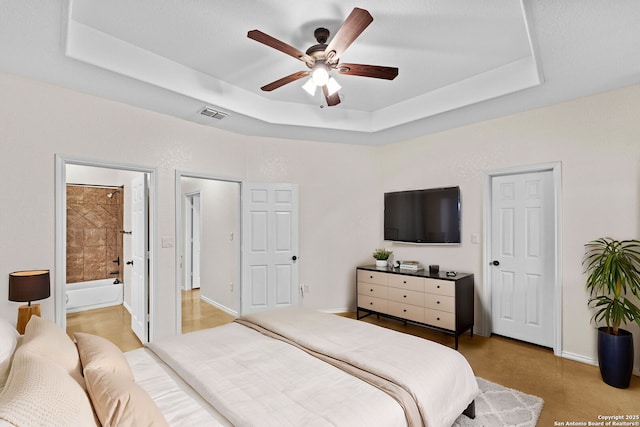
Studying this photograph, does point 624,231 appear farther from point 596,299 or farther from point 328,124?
point 328,124

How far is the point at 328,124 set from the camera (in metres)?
4.12

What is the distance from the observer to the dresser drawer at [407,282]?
3.82 metres

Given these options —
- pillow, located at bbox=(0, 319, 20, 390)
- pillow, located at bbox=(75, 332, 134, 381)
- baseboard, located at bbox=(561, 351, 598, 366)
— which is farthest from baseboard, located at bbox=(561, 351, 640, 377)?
pillow, located at bbox=(0, 319, 20, 390)

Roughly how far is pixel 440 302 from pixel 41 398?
3486 mm

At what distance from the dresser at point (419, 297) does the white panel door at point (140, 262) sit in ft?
8.59

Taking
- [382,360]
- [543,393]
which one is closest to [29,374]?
[382,360]

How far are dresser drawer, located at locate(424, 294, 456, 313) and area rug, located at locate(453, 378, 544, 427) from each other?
3.15ft

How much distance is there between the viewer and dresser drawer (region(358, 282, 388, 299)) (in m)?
4.19

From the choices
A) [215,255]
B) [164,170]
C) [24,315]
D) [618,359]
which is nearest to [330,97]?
[164,170]

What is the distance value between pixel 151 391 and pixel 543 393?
9.22 ft

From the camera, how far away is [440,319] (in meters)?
3.61

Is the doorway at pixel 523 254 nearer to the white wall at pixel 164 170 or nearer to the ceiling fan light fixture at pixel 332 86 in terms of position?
the white wall at pixel 164 170

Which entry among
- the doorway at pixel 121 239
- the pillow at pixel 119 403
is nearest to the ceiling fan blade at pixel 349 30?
the pillow at pixel 119 403

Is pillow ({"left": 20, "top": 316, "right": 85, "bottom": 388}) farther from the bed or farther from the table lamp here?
the table lamp
